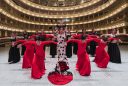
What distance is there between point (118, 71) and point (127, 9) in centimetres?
2706

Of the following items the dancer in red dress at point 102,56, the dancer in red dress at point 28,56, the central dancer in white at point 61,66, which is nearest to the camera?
the central dancer in white at point 61,66

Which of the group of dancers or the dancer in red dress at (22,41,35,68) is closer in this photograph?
the group of dancers

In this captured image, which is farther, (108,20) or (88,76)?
(108,20)

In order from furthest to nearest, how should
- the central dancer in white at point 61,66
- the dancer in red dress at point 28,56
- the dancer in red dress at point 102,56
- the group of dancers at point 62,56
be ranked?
1. the dancer in red dress at point 28,56
2. the dancer in red dress at point 102,56
3. the group of dancers at point 62,56
4. the central dancer in white at point 61,66

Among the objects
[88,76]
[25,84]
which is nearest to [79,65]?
[88,76]

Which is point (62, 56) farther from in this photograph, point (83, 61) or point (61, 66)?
point (83, 61)

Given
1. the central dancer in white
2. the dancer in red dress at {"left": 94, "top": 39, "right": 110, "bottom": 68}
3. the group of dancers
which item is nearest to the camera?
the central dancer in white

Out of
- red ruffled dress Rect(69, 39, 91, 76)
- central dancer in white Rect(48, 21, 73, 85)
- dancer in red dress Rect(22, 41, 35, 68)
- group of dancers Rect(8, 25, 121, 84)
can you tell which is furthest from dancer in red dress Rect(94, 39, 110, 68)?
dancer in red dress Rect(22, 41, 35, 68)

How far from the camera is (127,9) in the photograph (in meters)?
33.8

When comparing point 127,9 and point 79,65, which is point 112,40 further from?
point 127,9

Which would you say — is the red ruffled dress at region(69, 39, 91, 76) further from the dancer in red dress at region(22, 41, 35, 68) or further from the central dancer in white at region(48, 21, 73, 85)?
the dancer in red dress at region(22, 41, 35, 68)

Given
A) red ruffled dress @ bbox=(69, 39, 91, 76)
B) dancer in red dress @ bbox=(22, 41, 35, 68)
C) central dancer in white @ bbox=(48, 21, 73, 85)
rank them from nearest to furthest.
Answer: central dancer in white @ bbox=(48, 21, 73, 85) < red ruffled dress @ bbox=(69, 39, 91, 76) < dancer in red dress @ bbox=(22, 41, 35, 68)

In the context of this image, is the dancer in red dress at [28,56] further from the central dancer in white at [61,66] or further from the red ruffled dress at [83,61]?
the red ruffled dress at [83,61]

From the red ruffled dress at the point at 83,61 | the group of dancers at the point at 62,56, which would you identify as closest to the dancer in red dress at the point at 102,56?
the group of dancers at the point at 62,56
